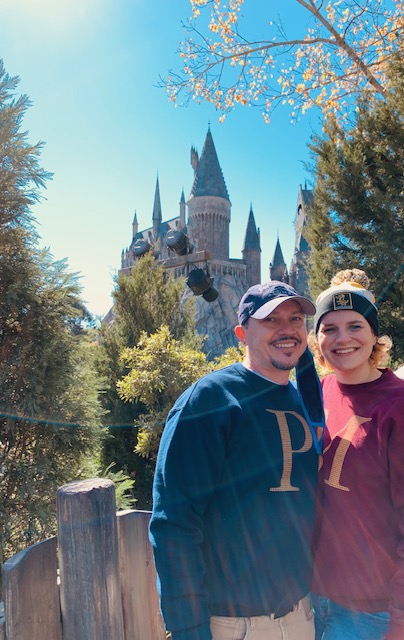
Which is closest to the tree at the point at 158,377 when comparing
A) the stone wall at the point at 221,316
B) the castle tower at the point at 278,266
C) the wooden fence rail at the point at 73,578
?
the wooden fence rail at the point at 73,578

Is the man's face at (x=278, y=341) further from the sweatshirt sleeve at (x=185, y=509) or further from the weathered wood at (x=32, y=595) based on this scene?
the weathered wood at (x=32, y=595)

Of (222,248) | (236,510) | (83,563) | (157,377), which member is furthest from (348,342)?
(222,248)

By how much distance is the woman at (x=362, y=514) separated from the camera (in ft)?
4.70

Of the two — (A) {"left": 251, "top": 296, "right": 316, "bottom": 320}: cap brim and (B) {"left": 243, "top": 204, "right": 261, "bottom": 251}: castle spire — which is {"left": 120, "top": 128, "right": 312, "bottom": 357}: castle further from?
(A) {"left": 251, "top": 296, "right": 316, "bottom": 320}: cap brim

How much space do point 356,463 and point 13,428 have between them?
231 centimetres

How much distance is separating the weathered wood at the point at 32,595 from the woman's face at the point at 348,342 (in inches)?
→ 54.2

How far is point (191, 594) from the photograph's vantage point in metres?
1.27

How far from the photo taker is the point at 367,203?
26.5 feet

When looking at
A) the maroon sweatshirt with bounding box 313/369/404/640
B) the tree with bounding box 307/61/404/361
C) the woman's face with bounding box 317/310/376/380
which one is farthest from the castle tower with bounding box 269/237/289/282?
the maroon sweatshirt with bounding box 313/369/404/640

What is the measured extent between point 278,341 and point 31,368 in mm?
2027

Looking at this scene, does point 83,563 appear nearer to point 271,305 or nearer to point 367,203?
point 271,305

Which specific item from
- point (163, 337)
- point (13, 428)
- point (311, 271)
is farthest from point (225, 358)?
point (311, 271)

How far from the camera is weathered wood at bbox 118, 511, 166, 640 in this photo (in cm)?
181

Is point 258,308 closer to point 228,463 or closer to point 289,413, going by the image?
point 289,413
